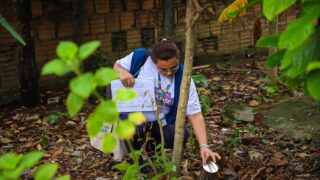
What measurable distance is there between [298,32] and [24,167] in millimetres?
1086

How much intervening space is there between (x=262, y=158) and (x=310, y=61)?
116 inches

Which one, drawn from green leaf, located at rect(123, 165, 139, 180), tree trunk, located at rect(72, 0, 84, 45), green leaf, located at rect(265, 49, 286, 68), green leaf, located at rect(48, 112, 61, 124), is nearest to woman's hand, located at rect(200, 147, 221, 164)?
green leaf, located at rect(123, 165, 139, 180)

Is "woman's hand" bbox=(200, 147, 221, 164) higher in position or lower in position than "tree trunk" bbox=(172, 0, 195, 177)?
lower

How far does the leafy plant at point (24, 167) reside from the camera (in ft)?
6.13

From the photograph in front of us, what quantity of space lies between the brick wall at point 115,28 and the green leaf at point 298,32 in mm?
5640

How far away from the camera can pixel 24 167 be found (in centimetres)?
191

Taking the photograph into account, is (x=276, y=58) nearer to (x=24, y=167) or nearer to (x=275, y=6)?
(x=275, y=6)

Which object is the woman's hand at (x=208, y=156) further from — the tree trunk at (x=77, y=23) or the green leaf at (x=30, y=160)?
the tree trunk at (x=77, y=23)

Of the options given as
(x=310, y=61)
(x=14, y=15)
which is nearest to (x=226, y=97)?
(x=14, y=15)

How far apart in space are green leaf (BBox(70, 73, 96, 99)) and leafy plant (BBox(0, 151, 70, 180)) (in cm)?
36

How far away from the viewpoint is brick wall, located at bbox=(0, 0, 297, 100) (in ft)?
23.0

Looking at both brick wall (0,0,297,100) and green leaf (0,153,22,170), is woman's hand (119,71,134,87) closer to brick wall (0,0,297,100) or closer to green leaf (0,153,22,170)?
green leaf (0,153,22,170)

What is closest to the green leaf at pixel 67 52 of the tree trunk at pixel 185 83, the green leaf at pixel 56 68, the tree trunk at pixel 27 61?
the green leaf at pixel 56 68

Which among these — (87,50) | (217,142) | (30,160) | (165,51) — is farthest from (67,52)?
(217,142)
